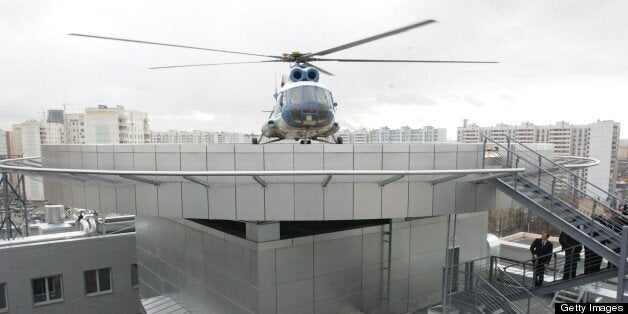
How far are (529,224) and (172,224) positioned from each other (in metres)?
63.8

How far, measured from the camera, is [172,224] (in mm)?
11508

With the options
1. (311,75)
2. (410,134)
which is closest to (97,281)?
(311,75)

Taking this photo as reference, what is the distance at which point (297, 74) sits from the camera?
1491 cm

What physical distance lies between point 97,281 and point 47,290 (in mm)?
1972

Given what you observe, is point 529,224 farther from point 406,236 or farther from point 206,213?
Result: point 206,213

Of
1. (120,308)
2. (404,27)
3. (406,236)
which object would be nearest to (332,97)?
(404,27)

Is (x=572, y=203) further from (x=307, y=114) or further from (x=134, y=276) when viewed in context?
(x=134, y=276)

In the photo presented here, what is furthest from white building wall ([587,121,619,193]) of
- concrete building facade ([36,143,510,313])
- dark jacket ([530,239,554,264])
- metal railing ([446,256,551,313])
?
concrete building facade ([36,143,510,313])

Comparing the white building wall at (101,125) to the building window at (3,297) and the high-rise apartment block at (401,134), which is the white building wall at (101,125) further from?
the building window at (3,297)

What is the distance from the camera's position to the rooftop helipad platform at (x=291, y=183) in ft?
26.7

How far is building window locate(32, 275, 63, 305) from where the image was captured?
51.3 feet

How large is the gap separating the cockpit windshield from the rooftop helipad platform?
5.17 meters

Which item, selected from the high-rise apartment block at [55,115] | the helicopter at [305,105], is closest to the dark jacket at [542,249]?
the helicopter at [305,105]

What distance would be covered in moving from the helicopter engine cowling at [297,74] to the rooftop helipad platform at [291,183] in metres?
7.14
